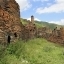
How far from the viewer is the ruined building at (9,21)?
17.4 m

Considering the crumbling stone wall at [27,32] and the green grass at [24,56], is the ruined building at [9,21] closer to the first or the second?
the green grass at [24,56]

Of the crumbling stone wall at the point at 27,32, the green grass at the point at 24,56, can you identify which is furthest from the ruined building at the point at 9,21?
the crumbling stone wall at the point at 27,32

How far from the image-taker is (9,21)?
18.3 m

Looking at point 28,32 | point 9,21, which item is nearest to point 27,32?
point 28,32

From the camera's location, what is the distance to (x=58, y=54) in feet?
66.7

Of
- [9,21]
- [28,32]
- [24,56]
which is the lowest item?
[24,56]

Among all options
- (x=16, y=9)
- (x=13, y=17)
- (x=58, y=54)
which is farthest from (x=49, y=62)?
(x=16, y=9)

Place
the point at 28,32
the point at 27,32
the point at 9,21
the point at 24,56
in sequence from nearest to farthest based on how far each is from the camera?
the point at 24,56 → the point at 9,21 → the point at 27,32 → the point at 28,32

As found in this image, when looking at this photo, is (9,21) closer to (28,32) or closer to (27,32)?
(27,32)

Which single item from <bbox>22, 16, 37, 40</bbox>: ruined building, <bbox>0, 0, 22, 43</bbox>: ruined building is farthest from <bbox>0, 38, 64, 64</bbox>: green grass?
<bbox>22, 16, 37, 40</bbox>: ruined building

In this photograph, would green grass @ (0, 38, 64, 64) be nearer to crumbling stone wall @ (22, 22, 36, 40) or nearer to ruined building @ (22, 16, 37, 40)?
crumbling stone wall @ (22, 22, 36, 40)

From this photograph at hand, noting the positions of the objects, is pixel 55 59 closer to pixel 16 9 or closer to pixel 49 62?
pixel 49 62

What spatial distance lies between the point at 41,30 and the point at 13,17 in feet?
65.3

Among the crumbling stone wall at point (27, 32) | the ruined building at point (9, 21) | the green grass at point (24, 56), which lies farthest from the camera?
the crumbling stone wall at point (27, 32)
